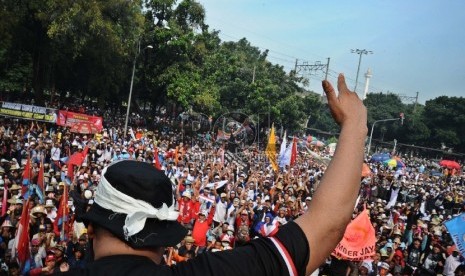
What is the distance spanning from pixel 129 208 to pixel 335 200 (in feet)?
1.78

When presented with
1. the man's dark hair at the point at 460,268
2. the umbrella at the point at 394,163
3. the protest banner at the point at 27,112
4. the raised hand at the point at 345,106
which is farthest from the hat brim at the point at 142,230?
the umbrella at the point at 394,163

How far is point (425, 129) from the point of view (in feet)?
178

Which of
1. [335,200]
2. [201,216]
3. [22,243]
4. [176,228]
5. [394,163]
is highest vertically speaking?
[335,200]

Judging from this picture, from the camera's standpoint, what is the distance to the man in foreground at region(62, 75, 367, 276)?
1055mm

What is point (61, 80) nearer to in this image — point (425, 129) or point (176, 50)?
point (176, 50)

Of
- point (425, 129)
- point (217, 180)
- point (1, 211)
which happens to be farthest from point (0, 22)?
point (425, 129)

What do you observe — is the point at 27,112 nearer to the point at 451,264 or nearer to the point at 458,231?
the point at 451,264

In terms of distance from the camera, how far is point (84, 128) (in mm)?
18547

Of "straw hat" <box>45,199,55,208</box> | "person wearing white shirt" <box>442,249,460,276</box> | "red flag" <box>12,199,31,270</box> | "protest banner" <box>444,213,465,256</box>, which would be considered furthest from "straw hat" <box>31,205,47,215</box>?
"person wearing white shirt" <box>442,249,460,276</box>

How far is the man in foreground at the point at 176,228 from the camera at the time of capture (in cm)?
105

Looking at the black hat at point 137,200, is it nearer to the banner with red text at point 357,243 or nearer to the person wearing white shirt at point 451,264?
the banner with red text at point 357,243

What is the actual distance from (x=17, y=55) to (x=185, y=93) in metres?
10.8

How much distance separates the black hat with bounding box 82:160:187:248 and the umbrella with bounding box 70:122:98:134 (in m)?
18.3

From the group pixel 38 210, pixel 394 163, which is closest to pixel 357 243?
pixel 38 210
